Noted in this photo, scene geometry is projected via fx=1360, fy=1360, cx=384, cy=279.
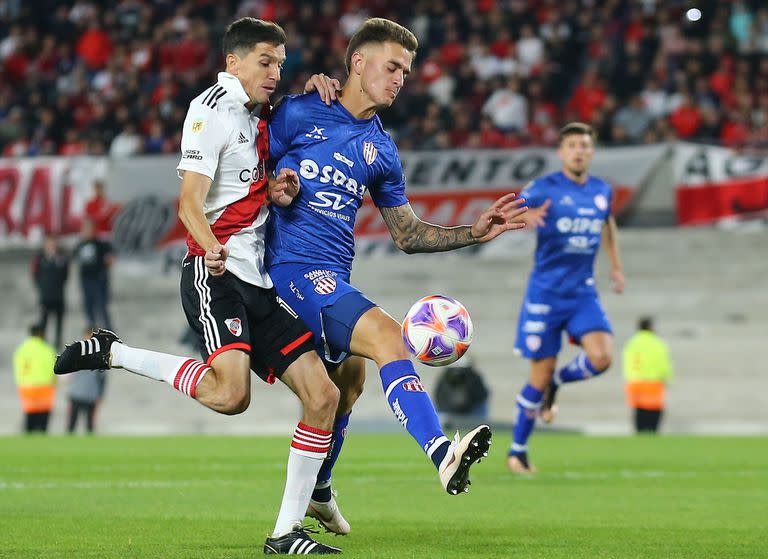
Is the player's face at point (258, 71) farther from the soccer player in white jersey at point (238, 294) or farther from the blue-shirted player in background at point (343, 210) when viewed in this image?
the blue-shirted player in background at point (343, 210)

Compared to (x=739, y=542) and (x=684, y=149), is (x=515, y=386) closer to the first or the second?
(x=684, y=149)

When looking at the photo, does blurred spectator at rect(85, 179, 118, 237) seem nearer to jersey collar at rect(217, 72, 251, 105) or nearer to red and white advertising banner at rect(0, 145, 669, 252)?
red and white advertising banner at rect(0, 145, 669, 252)

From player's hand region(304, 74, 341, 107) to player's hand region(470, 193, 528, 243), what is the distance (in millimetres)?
962

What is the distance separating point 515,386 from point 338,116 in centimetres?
1390

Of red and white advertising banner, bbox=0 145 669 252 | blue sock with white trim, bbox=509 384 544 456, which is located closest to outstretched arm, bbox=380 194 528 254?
blue sock with white trim, bbox=509 384 544 456

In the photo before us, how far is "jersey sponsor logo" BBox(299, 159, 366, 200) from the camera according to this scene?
6.45m

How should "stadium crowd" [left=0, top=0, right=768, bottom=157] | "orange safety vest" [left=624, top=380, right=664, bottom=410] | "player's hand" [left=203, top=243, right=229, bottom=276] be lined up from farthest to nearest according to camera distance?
"stadium crowd" [left=0, top=0, right=768, bottom=157]
"orange safety vest" [left=624, top=380, right=664, bottom=410]
"player's hand" [left=203, top=243, right=229, bottom=276]

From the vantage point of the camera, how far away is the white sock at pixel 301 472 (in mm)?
5879

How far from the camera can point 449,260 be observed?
21250mm

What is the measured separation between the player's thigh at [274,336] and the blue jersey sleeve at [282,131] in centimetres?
70

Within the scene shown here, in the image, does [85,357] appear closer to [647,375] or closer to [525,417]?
[525,417]

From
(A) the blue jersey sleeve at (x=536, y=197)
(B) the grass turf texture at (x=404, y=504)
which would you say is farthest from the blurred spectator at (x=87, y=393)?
(A) the blue jersey sleeve at (x=536, y=197)

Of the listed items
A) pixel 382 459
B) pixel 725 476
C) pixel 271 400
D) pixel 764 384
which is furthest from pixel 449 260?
pixel 725 476

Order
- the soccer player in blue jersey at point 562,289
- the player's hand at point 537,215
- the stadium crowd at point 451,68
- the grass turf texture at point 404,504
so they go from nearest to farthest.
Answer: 1. the grass turf texture at point 404,504
2. the player's hand at point 537,215
3. the soccer player in blue jersey at point 562,289
4. the stadium crowd at point 451,68
